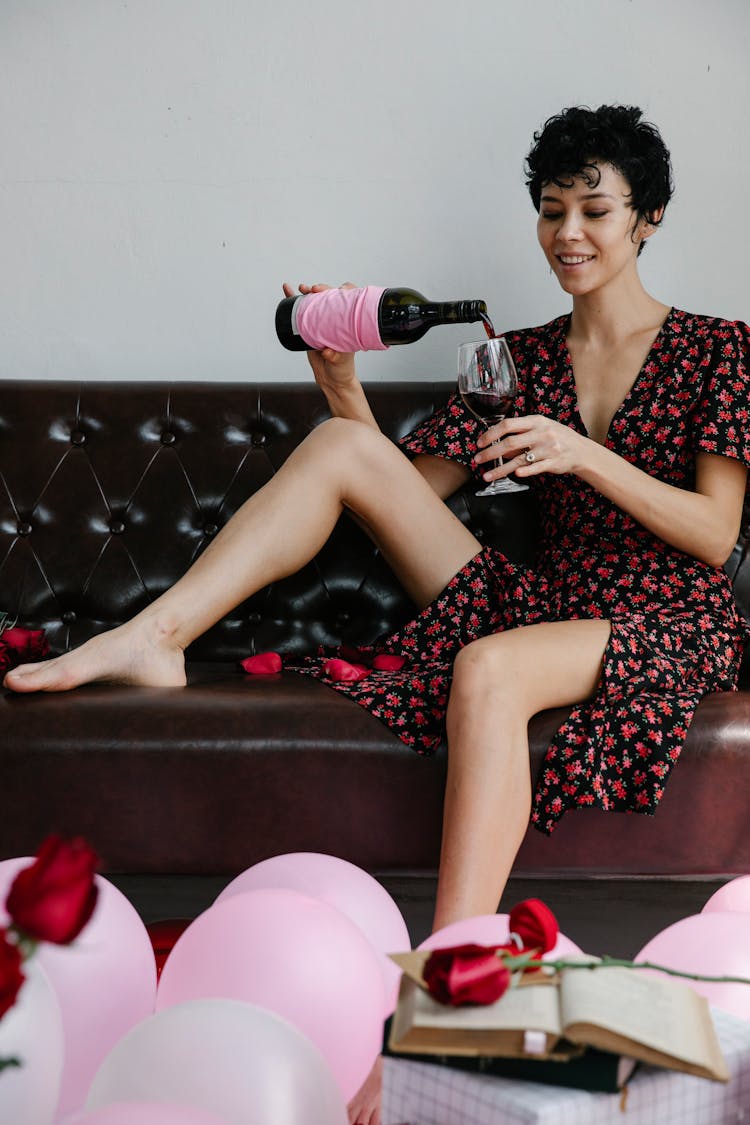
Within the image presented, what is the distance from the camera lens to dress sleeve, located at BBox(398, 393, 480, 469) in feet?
6.39

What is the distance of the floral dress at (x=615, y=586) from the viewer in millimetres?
1470

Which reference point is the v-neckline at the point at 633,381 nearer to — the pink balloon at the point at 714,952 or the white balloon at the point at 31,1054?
the pink balloon at the point at 714,952

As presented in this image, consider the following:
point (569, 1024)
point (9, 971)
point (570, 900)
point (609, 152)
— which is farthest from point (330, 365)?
point (9, 971)

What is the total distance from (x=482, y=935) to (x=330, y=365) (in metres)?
1.18

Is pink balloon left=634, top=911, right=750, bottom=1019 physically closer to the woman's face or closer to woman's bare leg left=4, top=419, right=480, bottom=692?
woman's bare leg left=4, top=419, right=480, bottom=692

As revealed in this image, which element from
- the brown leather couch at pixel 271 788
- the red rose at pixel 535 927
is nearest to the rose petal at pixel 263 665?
the brown leather couch at pixel 271 788

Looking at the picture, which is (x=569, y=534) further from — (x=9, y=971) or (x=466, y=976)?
(x=9, y=971)

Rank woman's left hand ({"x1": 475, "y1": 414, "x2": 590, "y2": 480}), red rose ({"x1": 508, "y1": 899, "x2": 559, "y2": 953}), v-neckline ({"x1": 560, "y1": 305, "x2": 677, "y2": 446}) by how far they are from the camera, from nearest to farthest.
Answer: red rose ({"x1": 508, "y1": 899, "x2": 559, "y2": 953}) → woman's left hand ({"x1": 475, "y1": 414, "x2": 590, "y2": 480}) → v-neckline ({"x1": 560, "y1": 305, "x2": 677, "y2": 446})

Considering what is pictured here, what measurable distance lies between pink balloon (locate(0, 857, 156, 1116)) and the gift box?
280mm

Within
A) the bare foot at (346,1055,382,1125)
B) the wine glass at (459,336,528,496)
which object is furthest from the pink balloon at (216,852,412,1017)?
the wine glass at (459,336,528,496)

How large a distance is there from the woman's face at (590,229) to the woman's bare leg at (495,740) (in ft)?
2.22

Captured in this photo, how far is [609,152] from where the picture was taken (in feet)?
5.87

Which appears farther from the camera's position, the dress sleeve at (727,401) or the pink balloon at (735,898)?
the dress sleeve at (727,401)

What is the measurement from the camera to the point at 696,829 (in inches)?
57.7
